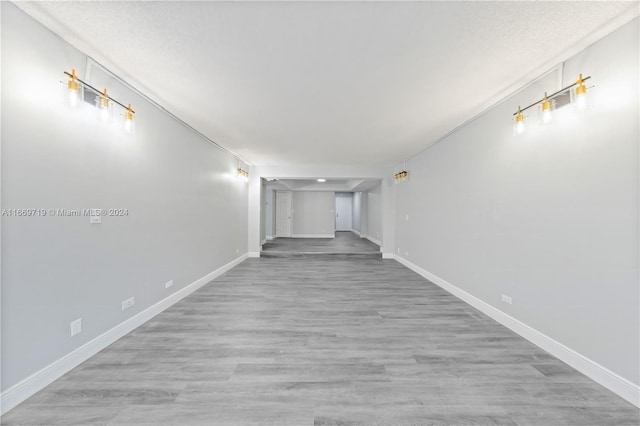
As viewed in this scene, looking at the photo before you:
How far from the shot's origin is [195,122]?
3.49 m

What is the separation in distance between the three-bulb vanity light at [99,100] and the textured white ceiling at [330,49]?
0.27m

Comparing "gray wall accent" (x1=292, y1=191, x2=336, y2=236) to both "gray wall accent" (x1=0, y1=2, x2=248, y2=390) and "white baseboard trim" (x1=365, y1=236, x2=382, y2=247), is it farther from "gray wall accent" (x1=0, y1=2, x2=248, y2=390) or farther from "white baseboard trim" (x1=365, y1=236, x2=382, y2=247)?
"gray wall accent" (x1=0, y1=2, x2=248, y2=390)

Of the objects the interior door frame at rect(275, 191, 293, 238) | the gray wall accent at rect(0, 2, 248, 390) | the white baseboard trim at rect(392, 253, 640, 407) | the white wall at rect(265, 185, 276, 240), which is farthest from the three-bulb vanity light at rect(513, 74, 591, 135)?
the interior door frame at rect(275, 191, 293, 238)

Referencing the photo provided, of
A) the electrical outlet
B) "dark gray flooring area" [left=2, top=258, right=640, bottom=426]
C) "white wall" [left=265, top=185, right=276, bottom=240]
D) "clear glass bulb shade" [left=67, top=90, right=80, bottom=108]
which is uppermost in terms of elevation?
"clear glass bulb shade" [left=67, top=90, right=80, bottom=108]

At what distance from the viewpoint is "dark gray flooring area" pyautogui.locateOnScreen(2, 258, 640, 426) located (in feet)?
5.00

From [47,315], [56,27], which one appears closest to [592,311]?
[47,315]

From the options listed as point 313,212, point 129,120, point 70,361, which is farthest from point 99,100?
point 313,212

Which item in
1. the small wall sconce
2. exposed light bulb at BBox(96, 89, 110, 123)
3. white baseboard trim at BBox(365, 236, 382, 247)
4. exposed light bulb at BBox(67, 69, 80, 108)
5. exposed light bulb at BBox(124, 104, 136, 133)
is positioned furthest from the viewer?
white baseboard trim at BBox(365, 236, 382, 247)

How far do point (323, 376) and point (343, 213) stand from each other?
13601 millimetres

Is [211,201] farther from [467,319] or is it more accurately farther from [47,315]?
[467,319]

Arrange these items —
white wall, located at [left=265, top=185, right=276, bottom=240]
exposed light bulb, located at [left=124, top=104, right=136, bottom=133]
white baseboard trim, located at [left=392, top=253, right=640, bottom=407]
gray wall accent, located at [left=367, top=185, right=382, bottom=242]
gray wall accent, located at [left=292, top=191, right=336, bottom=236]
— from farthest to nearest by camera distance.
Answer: gray wall accent, located at [left=292, top=191, right=336, bottom=236] < white wall, located at [left=265, top=185, right=276, bottom=240] < gray wall accent, located at [left=367, top=185, right=382, bottom=242] < exposed light bulb, located at [left=124, top=104, right=136, bottom=133] < white baseboard trim, located at [left=392, top=253, right=640, bottom=407]

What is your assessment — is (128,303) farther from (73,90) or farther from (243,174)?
(243,174)

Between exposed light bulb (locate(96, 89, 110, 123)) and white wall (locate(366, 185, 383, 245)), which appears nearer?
exposed light bulb (locate(96, 89, 110, 123))

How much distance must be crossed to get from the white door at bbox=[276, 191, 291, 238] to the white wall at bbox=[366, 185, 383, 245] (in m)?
3.61
